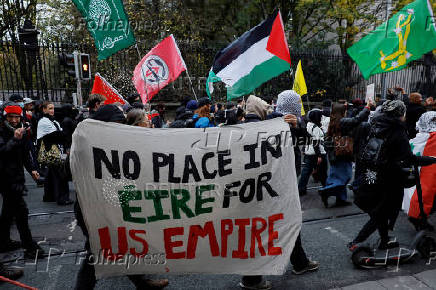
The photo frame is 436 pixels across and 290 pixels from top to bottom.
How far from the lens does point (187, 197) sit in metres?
2.79

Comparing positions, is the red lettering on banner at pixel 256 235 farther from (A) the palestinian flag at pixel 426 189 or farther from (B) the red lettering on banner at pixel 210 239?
(A) the palestinian flag at pixel 426 189

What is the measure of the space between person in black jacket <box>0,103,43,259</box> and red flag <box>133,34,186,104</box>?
266 cm

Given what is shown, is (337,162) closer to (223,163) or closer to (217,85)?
(223,163)

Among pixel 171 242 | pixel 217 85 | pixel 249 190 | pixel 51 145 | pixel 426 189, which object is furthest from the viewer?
pixel 217 85

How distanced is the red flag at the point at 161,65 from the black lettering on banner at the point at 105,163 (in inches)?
153

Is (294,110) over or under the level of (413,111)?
over

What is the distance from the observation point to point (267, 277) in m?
3.58

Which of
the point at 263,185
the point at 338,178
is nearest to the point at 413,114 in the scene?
the point at 338,178

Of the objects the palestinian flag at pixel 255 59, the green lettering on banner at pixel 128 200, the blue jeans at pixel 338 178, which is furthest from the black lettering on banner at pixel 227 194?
the blue jeans at pixel 338 178

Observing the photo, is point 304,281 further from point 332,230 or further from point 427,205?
point 427,205

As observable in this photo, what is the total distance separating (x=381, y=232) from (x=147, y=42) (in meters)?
13.9

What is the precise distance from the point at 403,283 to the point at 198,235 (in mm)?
2208

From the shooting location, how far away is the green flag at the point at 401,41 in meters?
5.59

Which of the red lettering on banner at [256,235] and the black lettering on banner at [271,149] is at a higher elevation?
the black lettering on banner at [271,149]
